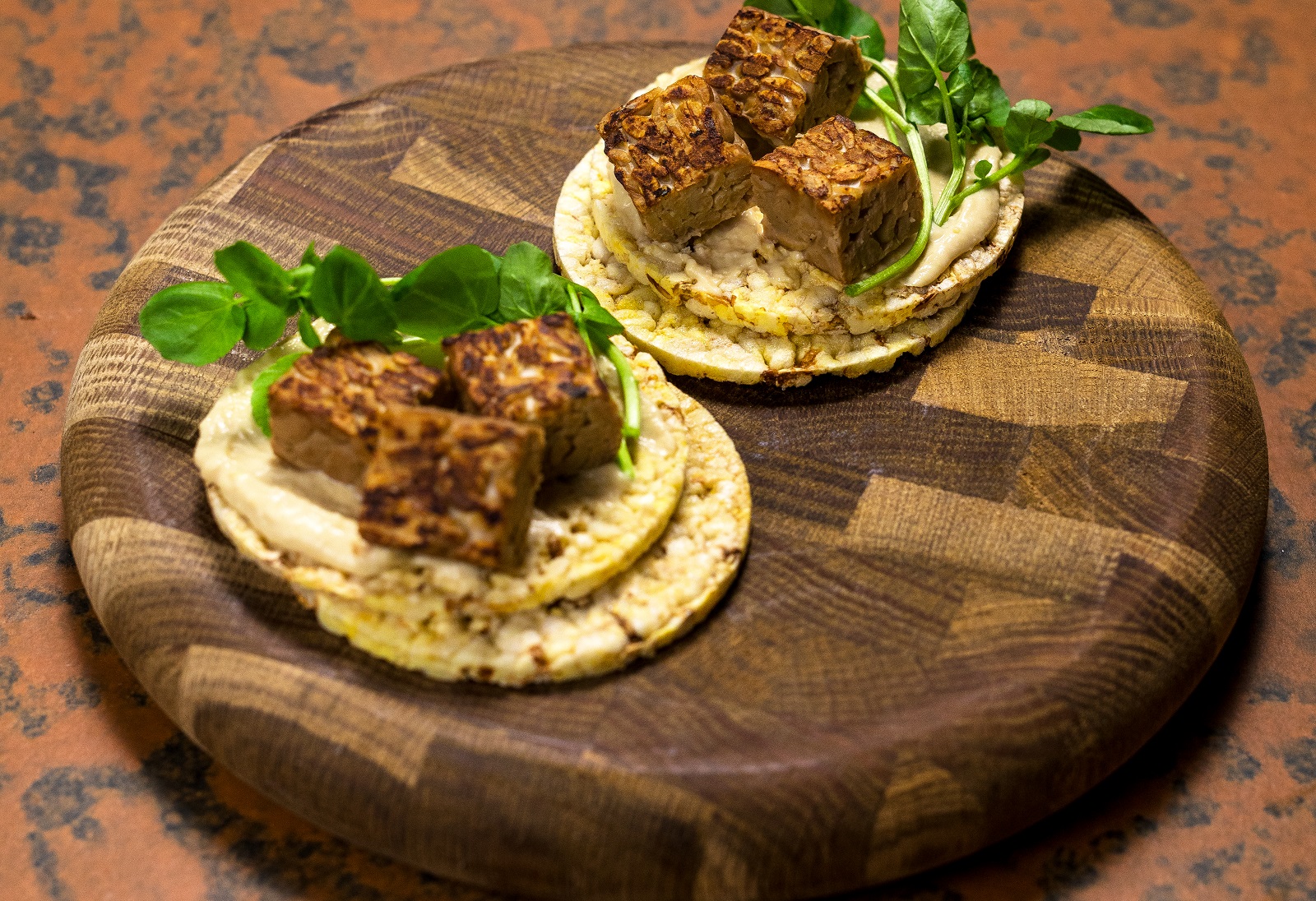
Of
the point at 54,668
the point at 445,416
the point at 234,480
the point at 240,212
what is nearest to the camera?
the point at 445,416

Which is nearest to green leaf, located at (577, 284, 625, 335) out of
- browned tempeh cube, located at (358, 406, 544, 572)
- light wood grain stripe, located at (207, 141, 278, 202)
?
browned tempeh cube, located at (358, 406, 544, 572)

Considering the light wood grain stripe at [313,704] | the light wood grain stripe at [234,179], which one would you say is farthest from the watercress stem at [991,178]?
the light wood grain stripe at [234,179]

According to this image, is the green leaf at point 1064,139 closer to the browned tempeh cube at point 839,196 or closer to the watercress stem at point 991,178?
the watercress stem at point 991,178

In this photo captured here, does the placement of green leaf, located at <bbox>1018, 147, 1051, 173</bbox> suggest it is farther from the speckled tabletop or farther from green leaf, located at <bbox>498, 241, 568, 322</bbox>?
green leaf, located at <bbox>498, 241, 568, 322</bbox>

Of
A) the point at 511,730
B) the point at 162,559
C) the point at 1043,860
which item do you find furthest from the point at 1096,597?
the point at 162,559

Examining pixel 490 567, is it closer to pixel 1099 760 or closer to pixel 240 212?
pixel 1099 760

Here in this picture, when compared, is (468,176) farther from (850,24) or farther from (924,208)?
(924,208)

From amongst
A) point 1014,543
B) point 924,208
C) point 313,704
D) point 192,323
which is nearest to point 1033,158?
point 924,208
